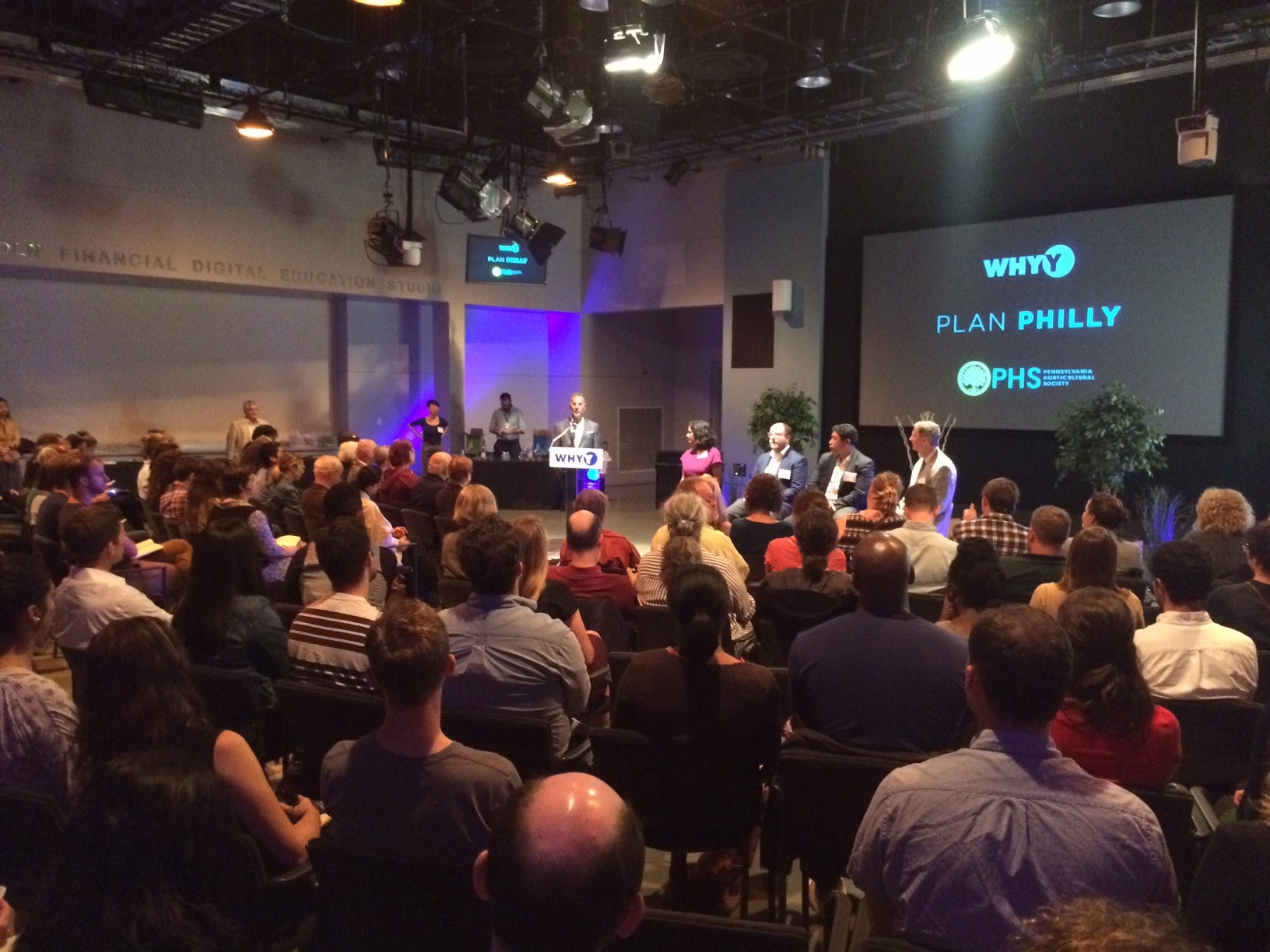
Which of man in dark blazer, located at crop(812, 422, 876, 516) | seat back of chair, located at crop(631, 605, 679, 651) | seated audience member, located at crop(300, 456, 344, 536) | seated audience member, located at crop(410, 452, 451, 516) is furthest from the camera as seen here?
man in dark blazer, located at crop(812, 422, 876, 516)

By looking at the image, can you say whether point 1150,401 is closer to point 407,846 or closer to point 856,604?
point 856,604

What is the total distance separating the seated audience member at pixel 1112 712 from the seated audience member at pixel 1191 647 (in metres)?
0.85

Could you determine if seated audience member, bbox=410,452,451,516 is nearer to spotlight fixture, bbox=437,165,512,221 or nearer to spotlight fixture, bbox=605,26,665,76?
spotlight fixture, bbox=605,26,665,76

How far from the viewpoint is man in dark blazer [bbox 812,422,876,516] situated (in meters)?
8.23

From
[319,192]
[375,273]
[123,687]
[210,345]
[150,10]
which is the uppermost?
[150,10]

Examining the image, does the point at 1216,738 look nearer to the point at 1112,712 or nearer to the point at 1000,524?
the point at 1112,712

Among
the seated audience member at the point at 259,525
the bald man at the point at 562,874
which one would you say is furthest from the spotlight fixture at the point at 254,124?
the bald man at the point at 562,874

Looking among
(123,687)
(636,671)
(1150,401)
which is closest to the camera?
(123,687)

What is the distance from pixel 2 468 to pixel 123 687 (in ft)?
28.1

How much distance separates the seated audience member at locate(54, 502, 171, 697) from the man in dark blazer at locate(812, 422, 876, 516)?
5905 millimetres

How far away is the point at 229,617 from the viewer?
3418 millimetres

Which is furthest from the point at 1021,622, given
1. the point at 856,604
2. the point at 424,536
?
the point at 424,536

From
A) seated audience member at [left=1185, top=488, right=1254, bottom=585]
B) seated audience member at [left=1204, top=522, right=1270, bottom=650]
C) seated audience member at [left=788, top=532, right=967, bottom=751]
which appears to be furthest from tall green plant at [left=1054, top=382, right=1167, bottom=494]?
seated audience member at [left=788, top=532, right=967, bottom=751]

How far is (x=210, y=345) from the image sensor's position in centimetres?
1257
